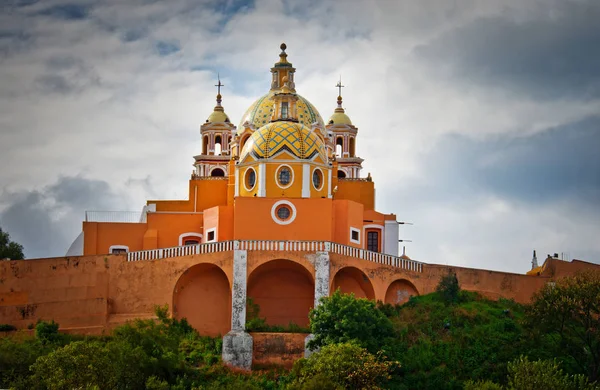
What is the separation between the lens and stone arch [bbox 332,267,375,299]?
5012cm

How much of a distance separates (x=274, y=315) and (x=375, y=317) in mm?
5701

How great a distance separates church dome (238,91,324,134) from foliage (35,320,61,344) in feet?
42.0

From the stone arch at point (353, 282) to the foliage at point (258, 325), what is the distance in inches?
101

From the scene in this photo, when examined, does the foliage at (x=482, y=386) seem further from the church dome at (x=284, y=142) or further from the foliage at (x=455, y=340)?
the church dome at (x=284, y=142)

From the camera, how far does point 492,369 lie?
45688mm

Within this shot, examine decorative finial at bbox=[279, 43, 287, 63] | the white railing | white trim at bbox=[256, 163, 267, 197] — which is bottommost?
the white railing

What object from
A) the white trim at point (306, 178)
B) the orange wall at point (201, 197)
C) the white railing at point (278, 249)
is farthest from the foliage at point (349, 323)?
the orange wall at point (201, 197)

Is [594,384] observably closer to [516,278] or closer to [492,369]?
[492,369]

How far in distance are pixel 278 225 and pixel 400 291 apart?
15.8 ft

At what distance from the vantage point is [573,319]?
4512cm

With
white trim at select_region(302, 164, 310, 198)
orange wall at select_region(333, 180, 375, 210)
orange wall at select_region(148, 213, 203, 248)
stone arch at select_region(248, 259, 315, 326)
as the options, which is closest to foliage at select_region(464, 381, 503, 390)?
stone arch at select_region(248, 259, 315, 326)

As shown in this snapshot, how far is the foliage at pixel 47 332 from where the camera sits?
47562 millimetres

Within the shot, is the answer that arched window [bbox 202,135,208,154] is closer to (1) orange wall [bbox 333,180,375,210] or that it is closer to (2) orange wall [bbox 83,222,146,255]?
(1) orange wall [bbox 333,180,375,210]

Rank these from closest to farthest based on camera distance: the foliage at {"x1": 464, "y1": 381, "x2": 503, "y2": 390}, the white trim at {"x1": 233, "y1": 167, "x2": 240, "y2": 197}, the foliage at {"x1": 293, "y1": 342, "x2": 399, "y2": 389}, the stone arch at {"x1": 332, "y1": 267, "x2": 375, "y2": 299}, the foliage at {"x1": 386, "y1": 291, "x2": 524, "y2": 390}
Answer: the foliage at {"x1": 464, "y1": 381, "x2": 503, "y2": 390}, the foliage at {"x1": 293, "y1": 342, "x2": 399, "y2": 389}, the foliage at {"x1": 386, "y1": 291, "x2": 524, "y2": 390}, the stone arch at {"x1": 332, "y1": 267, "x2": 375, "y2": 299}, the white trim at {"x1": 233, "y1": 167, "x2": 240, "y2": 197}
